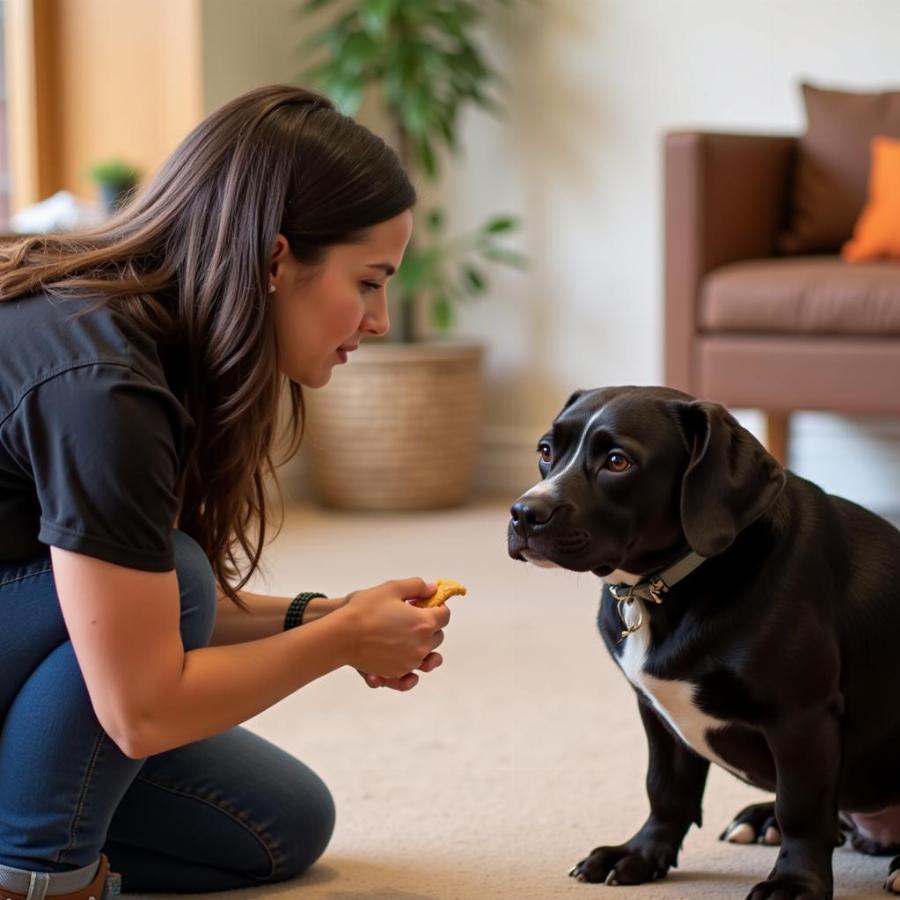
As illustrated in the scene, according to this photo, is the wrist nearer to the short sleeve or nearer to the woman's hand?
the woman's hand

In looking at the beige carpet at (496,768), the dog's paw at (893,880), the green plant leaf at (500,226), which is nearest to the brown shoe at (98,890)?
the beige carpet at (496,768)

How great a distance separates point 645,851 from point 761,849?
17 cm

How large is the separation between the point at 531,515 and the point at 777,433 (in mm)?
2461

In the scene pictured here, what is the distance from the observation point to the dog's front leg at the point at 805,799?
141 cm

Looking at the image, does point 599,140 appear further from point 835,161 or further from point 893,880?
point 893,880

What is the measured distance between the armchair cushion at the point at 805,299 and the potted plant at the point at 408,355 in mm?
797

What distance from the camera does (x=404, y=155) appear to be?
404 cm

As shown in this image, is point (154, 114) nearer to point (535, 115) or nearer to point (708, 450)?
point (535, 115)

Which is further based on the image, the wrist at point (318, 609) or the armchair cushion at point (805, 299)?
the armchair cushion at point (805, 299)

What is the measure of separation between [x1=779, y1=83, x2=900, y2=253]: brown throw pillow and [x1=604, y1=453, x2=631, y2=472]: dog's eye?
7.78 feet

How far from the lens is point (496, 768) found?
79.0 inches

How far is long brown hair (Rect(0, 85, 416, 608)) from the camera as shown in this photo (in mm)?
1335

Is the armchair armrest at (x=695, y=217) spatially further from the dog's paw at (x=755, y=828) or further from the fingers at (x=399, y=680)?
the fingers at (x=399, y=680)

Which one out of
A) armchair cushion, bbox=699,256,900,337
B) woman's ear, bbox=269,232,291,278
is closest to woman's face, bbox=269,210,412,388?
woman's ear, bbox=269,232,291,278
